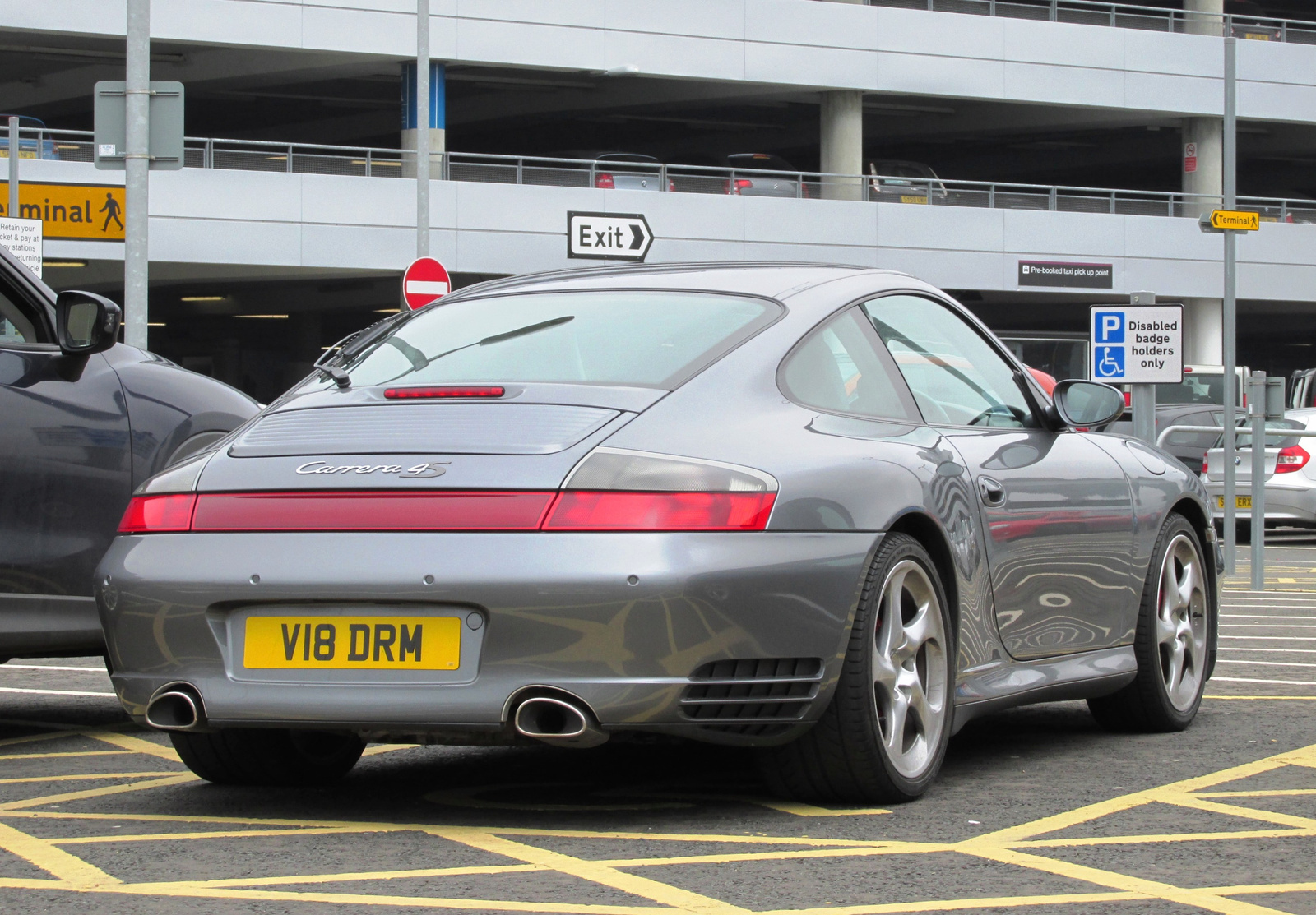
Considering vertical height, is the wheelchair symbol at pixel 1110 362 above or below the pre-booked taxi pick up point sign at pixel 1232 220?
below

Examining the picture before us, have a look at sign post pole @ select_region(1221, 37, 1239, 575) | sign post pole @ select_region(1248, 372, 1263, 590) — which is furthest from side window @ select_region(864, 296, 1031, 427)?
sign post pole @ select_region(1221, 37, 1239, 575)

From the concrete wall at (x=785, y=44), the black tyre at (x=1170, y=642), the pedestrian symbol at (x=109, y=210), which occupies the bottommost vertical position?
the black tyre at (x=1170, y=642)

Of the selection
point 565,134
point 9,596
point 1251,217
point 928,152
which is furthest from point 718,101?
point 9,596

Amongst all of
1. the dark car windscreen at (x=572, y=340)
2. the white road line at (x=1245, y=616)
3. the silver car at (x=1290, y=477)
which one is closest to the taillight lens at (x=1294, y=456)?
the silver car at (x=1290, y=477)

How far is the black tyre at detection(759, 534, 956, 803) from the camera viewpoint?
4.53 meters

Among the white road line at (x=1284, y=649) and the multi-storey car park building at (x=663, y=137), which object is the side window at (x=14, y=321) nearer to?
the white road line at (x=1284, y=649)

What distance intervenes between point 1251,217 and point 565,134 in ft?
92.7

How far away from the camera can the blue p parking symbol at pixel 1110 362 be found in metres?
14.3

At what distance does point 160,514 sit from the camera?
4.63 metres

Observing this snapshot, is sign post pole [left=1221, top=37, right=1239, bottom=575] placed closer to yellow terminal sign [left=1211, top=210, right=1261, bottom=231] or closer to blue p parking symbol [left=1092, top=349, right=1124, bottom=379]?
yellow terminal sign [left=1211, top=210, right=1261, bottom=231]

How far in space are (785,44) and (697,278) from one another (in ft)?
106

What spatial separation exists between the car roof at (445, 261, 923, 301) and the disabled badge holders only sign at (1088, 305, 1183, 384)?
903 cm

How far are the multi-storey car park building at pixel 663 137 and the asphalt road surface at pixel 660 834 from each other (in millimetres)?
25017

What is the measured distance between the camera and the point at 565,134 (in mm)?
44531
